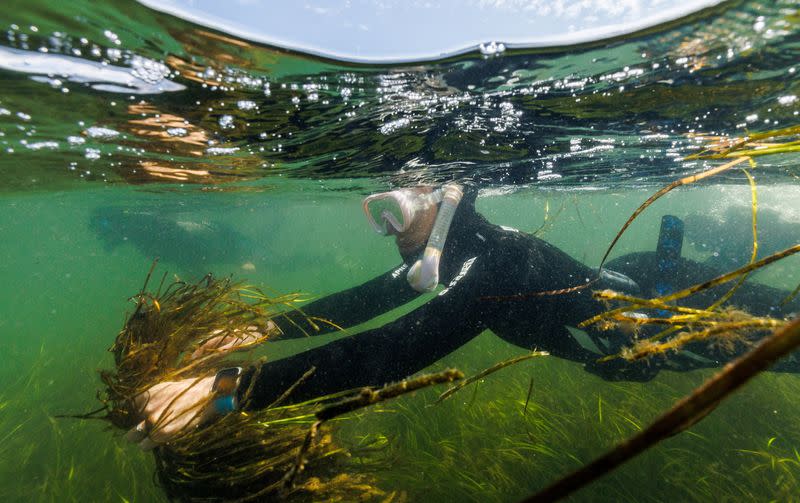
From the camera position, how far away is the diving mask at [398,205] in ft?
17.0

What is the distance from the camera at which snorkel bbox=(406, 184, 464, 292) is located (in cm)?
445

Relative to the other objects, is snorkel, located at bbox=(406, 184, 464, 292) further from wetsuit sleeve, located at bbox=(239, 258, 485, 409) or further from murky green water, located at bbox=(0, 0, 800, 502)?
murky green water, located at bbox=(0, 0, 800, 502)

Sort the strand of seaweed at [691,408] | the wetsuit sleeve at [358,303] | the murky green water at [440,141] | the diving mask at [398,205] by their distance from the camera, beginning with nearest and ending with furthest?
the strand of seaweed at [691,408]
the murky green water at [440,141]
the diving mask at [398,205]
the wetsuit sleeve at [358,303]

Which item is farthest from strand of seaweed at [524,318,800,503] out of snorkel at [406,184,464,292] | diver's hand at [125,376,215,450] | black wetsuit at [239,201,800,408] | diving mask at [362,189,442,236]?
diving mask at [362,189,442,236]

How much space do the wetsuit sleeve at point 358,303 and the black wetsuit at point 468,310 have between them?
0.02m

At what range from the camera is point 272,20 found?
3.64 metres

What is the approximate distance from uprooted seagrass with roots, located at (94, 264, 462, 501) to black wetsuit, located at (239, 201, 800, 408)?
29 centimetres

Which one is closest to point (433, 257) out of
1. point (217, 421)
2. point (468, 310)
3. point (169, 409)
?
point (468, 310)

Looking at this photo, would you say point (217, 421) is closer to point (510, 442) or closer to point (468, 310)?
point (468, 310)

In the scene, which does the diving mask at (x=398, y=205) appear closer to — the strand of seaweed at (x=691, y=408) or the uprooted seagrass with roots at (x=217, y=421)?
the uprooted seagrass with roots at (x=217, y=421)

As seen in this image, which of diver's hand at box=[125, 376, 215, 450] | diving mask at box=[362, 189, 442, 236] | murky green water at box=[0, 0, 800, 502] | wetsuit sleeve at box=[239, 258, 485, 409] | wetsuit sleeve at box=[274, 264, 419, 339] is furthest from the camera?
wetsuit sleeve at box=[274, 264, 419, 339]

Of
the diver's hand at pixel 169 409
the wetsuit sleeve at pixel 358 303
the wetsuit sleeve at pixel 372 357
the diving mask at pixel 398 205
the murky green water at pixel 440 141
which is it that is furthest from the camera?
the wetsuit sleeve at pixel 358 303

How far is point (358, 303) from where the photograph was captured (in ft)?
20.2

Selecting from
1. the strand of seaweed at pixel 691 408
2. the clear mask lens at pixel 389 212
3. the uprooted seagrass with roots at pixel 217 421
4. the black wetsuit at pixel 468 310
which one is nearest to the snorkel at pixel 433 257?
the black wetsuit at pixel 468 310
